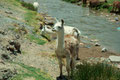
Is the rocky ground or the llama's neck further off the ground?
the llama's neck

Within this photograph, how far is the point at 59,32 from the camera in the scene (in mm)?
7773

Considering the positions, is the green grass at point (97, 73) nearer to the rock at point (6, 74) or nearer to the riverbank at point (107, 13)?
the rock at point (6, 74)

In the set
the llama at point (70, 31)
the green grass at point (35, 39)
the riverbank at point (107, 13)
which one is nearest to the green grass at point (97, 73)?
the llama at point (70, 31)

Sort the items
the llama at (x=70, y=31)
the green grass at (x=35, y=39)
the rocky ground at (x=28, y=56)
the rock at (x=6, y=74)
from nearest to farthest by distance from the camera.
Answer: the rock at (x=6, y=74) → the rocky ground at (x=28, y=56) → the llama at (x=70, y=31) → the green grass at (x=35, y=39)

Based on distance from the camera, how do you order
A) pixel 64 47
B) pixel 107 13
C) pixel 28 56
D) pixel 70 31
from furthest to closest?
1. pixel 107 13
2. pixel 70 31
3. pixel 28 56
4. pixel 64 47

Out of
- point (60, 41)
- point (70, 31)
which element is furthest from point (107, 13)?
point (60, 41)

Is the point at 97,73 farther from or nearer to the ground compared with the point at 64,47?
nearer to the ground

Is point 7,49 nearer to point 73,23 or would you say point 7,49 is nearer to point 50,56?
point 50,56

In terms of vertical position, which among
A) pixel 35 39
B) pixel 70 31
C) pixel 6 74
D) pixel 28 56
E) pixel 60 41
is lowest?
pixel 28 56

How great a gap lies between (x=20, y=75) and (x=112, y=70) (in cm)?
325

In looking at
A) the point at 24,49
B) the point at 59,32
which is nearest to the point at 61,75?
the point at 59,32

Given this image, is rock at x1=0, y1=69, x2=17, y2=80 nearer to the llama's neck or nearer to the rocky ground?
the rocky ground

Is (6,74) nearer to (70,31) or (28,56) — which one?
(28,56)

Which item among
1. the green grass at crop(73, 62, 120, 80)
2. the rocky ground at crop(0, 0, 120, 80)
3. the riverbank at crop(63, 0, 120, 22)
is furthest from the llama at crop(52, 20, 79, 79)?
the riverbank at crop(63, 0, 120, 22)
